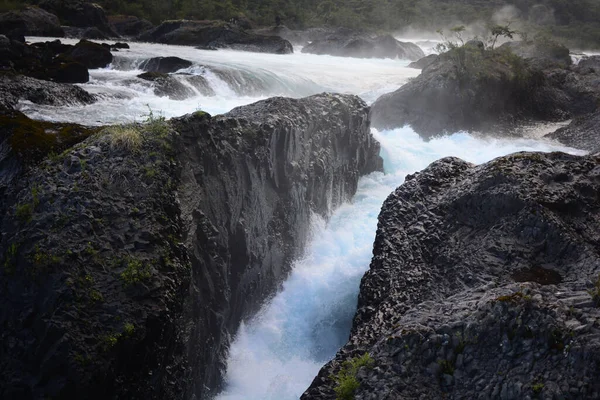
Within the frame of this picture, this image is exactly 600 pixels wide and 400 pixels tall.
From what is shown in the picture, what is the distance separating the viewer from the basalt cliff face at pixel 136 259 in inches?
219

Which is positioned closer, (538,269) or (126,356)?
(126,356)

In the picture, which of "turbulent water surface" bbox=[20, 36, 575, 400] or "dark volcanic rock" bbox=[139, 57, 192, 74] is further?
"dark volcanic rock" bbox=[139, 57, 192, 74]

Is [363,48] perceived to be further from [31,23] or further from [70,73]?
[70,73]

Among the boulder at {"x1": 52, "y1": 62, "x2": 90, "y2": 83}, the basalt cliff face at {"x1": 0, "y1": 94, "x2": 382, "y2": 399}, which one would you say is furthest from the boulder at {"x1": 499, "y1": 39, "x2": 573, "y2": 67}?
the basalt cliff face at {"x1": 0, "y1": 94, "x2": 382, "y2": 399}

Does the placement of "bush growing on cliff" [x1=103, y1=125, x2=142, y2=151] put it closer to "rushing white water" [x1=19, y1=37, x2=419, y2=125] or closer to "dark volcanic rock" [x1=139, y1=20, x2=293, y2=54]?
"rushing white water" [x1=19, y1=37, x2=419, y2=125]

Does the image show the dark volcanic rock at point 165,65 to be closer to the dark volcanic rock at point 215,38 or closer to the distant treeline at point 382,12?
the dark volcanic rock at point 215,38

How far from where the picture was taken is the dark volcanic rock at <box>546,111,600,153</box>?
20.0 m

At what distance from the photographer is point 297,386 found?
8117 millimetres

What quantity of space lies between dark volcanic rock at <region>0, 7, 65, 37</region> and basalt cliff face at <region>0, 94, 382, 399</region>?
32.1m

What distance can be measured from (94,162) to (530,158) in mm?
7592

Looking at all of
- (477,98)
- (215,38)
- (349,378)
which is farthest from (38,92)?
(215,38)

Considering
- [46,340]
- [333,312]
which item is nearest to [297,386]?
[333,312]

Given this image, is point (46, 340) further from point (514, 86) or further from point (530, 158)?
point (514, 86)

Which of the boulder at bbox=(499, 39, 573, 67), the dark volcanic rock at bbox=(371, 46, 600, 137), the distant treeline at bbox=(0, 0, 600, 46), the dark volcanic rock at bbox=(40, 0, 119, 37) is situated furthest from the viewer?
the distant treeline at bbox=(0, 0, 600, 46)
